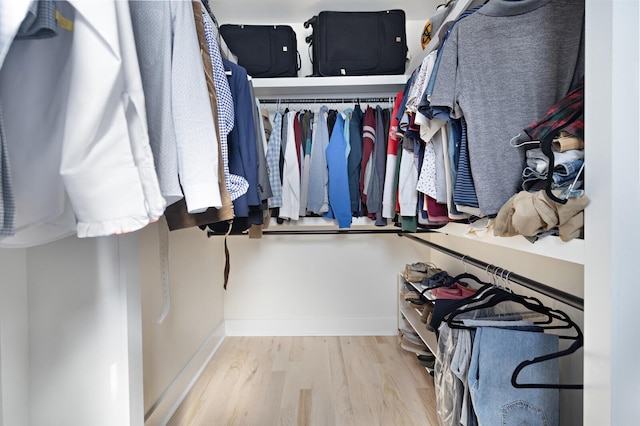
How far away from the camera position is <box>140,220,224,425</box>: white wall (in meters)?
1.37

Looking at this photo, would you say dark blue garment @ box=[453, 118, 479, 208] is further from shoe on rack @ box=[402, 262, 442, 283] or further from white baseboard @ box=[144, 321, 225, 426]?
white baseboard @ box=[144, 321, 225, 426]

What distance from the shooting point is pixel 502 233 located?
0.85 m

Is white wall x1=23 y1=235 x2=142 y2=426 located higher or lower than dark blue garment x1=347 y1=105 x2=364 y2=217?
lower

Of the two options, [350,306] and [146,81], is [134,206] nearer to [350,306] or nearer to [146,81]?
[146,81]

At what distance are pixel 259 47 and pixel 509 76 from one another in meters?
1.61

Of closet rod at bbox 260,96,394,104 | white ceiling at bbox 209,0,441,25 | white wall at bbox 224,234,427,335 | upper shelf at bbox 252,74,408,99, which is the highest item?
white ceiling at bbox 209,0,441,25

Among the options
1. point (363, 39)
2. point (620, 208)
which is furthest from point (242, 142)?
point (363, 39)

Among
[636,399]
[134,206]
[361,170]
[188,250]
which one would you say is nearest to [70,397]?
[134,206]

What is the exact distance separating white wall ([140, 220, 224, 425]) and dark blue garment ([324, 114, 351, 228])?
0.85 metres

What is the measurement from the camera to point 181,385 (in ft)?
5.53

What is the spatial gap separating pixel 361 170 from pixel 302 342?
1.32 m

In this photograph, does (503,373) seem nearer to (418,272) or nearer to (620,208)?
(620,208)

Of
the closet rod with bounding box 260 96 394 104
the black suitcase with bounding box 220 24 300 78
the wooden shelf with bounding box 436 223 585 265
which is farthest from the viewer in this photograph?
the closet rod with bounding box 260 96 394 104

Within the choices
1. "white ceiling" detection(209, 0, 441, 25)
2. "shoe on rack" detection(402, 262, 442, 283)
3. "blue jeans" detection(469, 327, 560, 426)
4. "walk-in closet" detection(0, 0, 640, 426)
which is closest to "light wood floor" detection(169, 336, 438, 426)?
"walk-in closet" detection(0, 0, 640, 426)
